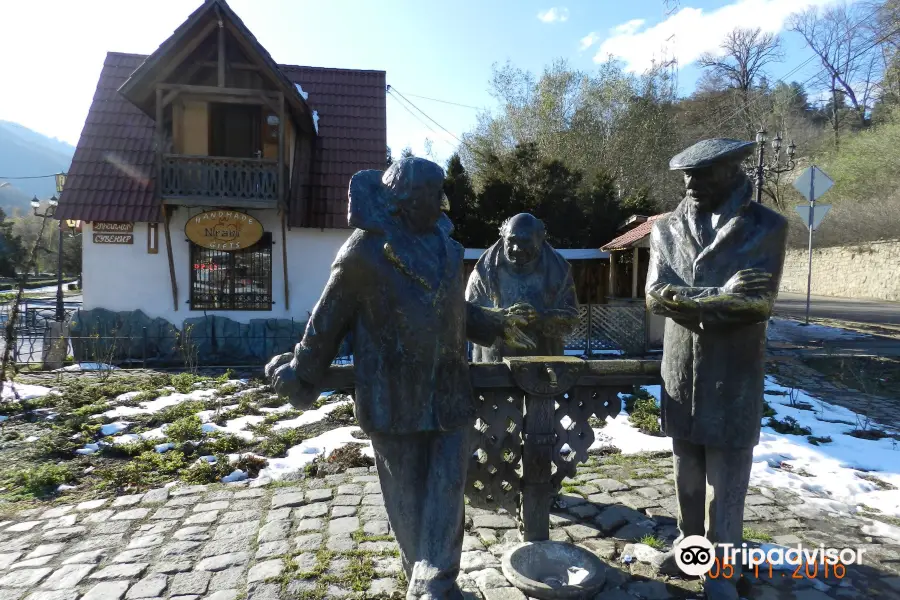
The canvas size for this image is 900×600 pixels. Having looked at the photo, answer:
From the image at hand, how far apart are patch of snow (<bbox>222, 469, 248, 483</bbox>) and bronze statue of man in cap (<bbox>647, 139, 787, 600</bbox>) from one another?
369 cm

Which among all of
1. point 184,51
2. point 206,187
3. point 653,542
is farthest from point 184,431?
point 184,51

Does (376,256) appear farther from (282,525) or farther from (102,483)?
(102,483)

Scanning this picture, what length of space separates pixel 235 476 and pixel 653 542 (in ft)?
11.3

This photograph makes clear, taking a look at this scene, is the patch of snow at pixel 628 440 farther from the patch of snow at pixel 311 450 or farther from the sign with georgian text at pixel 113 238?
the sign with georgian text at pixel 113 238

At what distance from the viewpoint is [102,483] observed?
15.1 ft

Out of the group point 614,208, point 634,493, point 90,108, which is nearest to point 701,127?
point 614,208

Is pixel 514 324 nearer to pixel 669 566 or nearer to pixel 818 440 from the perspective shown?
pixel 669 566

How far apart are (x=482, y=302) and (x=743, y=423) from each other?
180 cm

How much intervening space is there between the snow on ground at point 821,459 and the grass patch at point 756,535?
76 centimetres

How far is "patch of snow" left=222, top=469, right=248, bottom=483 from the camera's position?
4.69m

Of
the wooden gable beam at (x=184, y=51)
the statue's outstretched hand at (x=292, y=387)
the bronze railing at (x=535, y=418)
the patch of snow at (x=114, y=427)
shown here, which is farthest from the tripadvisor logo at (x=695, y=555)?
the wooden gable beam at (x=184, y=51)

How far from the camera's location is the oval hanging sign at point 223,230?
11.1 metres

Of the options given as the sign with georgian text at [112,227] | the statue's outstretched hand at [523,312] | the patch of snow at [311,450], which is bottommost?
the patch of snow at [311,450]

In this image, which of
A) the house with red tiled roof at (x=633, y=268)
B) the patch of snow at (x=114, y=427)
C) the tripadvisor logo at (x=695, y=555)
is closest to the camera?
the tripadvisor logo at (x=695, y=555)
